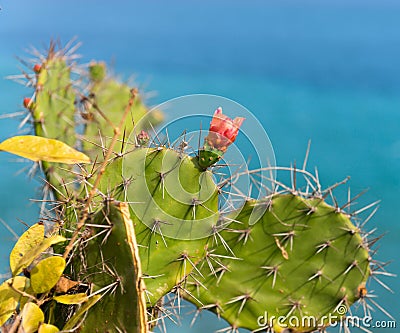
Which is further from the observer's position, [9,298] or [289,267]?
[289,267]

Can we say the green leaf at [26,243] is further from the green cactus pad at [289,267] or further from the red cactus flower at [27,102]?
the red cactus flower at [27,102]

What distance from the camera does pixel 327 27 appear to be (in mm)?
10992

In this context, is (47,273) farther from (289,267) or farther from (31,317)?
(289,267)

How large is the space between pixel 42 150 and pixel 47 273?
0.15 metres

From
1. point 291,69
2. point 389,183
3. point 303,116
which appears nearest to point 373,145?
point 389,183

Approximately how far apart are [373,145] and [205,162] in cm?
550

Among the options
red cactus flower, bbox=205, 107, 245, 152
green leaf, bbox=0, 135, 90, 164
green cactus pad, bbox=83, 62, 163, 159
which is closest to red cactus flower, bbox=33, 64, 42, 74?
green cactus pad, bbox=83, 62, 163, 159

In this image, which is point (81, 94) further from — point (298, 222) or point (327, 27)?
point (327, 27)

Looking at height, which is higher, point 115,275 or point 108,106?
point 108,106

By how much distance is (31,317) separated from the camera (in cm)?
61

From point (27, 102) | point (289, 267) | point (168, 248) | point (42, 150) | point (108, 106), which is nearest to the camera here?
point (42, 150)

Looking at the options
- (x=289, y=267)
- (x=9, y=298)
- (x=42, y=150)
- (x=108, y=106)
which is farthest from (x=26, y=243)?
(x=108, y=106)

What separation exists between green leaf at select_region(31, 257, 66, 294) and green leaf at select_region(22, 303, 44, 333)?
0.09ft

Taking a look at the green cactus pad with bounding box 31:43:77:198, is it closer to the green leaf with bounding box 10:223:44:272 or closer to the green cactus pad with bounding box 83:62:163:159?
the green cactus pad with bounding box 83:62:163:159
